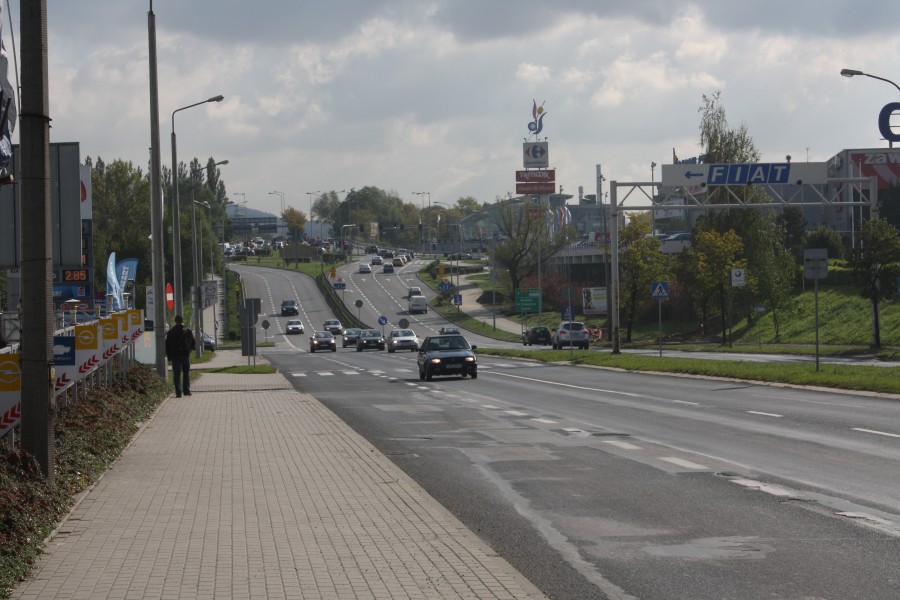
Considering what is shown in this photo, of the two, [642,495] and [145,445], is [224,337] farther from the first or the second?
[642,495]

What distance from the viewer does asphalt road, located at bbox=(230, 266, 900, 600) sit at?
26.5ft

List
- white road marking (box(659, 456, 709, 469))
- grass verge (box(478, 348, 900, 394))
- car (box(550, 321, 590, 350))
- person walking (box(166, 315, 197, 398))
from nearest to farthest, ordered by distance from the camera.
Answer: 1. white road marking (box(659, 456, 709, 469))
2. grass verge (box(478, 348, 900, 394))
3. person walking (box(166, 315, 197, 398))
4. car (box(550, 321, 590, 350))

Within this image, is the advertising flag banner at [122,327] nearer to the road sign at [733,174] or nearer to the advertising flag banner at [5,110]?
the advertising flag banner at [5,110]

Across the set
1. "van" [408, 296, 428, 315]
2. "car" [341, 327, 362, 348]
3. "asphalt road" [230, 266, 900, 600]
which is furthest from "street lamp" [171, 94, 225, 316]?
"van" [408, 296, 428, 315]

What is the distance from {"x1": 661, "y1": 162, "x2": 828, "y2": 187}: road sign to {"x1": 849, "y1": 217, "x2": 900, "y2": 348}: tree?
3.25 metres

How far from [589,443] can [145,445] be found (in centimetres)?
627

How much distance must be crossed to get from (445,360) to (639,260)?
3936 centimetres

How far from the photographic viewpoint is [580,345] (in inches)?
2566

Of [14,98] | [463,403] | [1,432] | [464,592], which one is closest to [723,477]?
[464,592]

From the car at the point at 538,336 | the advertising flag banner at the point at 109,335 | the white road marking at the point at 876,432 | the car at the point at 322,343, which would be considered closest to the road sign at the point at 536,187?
the car at the point at 538,336

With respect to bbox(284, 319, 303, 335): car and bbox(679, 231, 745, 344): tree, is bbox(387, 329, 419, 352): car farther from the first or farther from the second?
bbox(284, 319, 303, 335): car

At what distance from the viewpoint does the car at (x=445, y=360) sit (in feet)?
119

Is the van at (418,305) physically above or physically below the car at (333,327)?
above

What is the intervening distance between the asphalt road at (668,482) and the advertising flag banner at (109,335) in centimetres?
444
